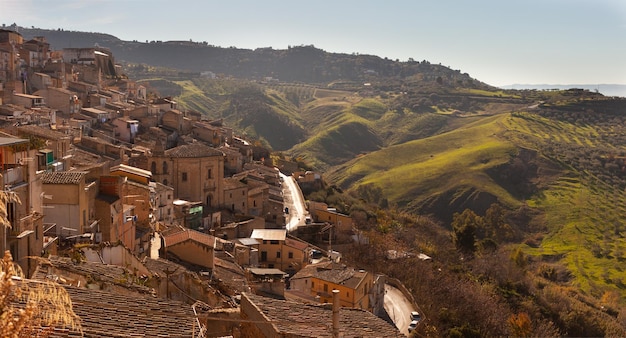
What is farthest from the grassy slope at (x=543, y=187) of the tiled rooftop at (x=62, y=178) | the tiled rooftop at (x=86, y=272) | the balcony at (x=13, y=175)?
the balcony at (x=13, y=175)

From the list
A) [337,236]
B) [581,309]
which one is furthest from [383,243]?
[581,309]

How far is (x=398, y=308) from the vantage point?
30719 mm

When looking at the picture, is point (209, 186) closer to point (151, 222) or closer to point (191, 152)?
point (191, 152)

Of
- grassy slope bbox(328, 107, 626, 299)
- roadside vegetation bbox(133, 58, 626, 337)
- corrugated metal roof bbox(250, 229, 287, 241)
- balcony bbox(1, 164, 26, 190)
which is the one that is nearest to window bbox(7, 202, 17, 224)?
balcony bbox(1, 164, 26, 190)

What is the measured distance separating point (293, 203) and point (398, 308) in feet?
59.9

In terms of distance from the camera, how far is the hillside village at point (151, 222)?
34.7 ft

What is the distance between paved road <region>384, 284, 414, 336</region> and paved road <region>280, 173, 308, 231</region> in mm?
9609

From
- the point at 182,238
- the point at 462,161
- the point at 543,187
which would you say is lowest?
the point at 543,187

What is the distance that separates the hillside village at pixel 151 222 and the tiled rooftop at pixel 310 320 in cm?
4

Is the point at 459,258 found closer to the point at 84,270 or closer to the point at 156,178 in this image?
the point at 156,178

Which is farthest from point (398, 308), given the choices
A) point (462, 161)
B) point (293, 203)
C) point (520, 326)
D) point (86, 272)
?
point (462, 161)

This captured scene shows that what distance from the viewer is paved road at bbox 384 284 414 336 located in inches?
1129

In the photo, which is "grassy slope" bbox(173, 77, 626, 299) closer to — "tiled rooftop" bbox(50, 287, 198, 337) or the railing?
the railing

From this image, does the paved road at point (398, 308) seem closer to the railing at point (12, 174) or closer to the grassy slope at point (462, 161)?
the railing at point (12, 174)
